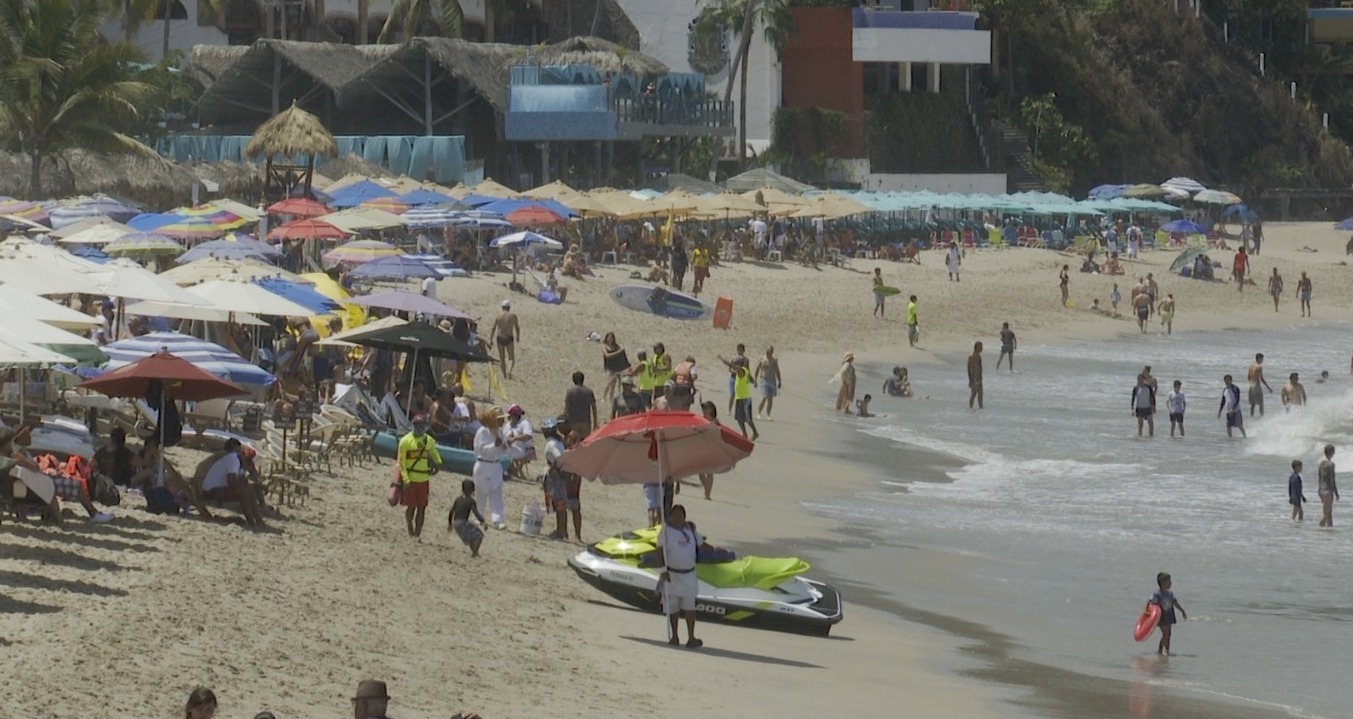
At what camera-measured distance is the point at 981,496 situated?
21.6m

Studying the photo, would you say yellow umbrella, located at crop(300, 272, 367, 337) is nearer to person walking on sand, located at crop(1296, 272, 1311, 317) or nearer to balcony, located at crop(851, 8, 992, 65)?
person walking on sand, located at crop(1296, 272, 1311, 317)

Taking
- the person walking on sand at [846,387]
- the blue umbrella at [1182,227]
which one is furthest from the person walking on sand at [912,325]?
the blue umbrella at [1182,227]

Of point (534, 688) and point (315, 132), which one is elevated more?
point (315, 132)

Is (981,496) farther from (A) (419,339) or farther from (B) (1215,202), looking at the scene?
(B) (1215,202)

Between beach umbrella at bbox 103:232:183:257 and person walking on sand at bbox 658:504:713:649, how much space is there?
1468cm

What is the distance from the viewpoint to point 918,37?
64.8 m

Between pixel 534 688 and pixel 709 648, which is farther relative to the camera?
pixel 709 648

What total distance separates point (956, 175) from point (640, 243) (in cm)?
2408

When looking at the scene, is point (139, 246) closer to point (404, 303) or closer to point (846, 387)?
point (404, 303)

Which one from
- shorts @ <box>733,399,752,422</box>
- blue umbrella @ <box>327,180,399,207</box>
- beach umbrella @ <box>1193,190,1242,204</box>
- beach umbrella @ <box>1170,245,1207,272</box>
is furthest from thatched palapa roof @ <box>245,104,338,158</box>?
beach umbrella @ <box>1193,190,1242,204</box>

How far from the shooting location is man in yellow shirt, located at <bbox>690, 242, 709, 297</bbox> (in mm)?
38125

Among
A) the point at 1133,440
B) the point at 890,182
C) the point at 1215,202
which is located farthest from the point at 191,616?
the point at 1215,202

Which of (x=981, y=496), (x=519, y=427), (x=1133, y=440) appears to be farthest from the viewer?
(x=1133, y=440)

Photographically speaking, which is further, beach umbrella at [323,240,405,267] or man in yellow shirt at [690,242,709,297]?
man in yellow shirt at [690,242,709,297]
